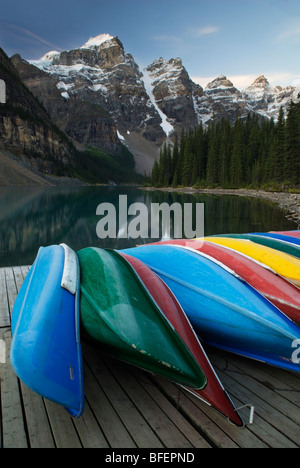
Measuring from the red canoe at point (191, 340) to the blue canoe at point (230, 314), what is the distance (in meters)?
0.47

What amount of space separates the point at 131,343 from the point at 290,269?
272 cm

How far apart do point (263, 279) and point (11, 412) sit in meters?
3.06

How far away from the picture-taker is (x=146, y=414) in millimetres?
2500

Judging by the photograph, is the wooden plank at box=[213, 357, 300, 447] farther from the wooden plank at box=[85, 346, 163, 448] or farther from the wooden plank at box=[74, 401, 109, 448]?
the wooden plank at box=[74, 401, 109, 448]


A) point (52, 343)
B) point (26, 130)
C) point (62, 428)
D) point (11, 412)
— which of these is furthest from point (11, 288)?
point (26, 130)

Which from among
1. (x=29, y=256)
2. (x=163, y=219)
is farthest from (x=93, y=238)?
(x=163, y=219)

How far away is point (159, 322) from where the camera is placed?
2744mm

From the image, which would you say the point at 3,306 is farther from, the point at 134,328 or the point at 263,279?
the point at 263,279

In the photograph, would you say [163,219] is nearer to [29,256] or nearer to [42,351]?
[29,256]

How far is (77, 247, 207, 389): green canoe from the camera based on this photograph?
2.49 m

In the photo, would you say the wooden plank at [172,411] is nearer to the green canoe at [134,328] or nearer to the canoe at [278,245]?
the green canoe at [134,328]

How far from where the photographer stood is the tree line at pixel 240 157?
4316cm

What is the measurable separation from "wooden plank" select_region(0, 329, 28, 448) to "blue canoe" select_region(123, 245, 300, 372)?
1.93m

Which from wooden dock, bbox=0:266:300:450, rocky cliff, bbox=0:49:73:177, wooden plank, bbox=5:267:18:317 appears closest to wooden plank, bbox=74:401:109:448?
wooden dock, bbox=0:266:300:450
